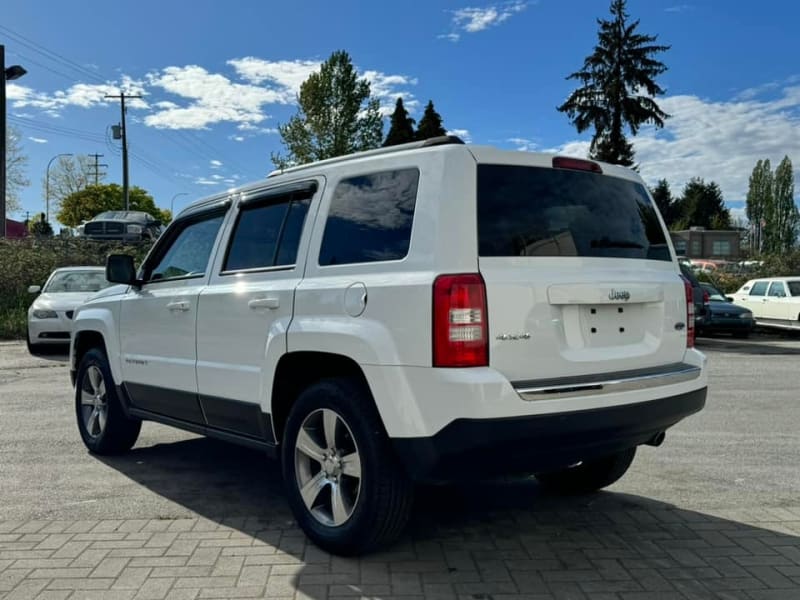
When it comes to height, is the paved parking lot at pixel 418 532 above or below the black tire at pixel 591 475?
below

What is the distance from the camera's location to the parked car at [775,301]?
20.0m

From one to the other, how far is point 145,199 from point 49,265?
73886mm

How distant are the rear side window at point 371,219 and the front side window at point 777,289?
20.0m

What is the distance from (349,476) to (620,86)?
35.9 meters

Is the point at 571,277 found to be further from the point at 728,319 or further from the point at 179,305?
the point at 728,319

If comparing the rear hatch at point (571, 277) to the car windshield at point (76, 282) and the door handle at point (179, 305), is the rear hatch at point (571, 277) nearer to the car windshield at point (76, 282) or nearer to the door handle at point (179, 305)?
the door handle at point (179, 305)

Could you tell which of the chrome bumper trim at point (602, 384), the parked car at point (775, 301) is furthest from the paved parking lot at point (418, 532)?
the parked car at point (775, 301)

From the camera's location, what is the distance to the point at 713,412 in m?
7.82

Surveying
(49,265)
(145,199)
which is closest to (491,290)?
(49,265)

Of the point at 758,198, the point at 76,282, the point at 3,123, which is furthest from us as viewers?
the point at 758,198

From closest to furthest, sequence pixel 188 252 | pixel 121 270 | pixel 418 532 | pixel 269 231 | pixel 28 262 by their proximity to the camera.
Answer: pixel 418 532, pixel 269 231, pixel 188 252, pixel 121 270, pixel 28 262

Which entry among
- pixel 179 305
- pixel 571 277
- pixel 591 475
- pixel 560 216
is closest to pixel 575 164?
pixel 560 216

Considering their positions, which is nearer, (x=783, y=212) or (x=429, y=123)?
(x=429, y=123)

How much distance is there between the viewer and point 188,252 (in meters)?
5.08
